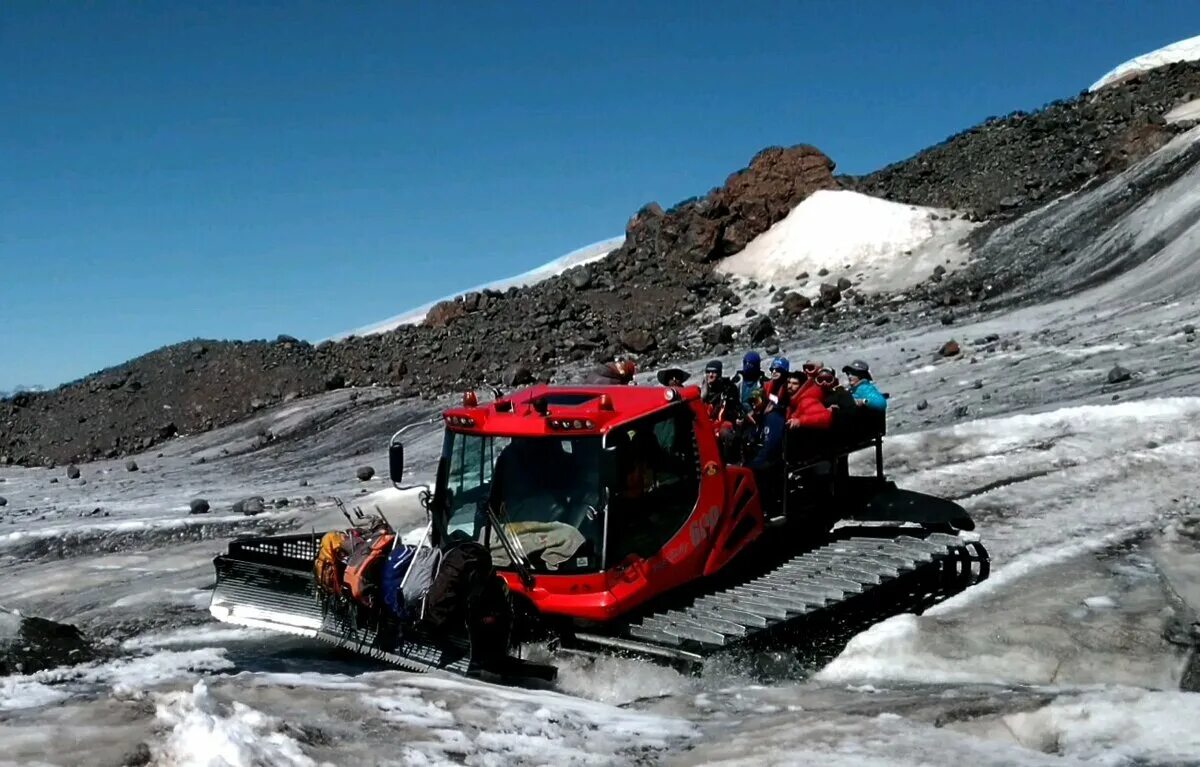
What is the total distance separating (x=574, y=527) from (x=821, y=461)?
2.80 metres

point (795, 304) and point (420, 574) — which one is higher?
point (795, 304)

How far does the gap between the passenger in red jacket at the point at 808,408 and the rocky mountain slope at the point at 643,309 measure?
15.6 metres

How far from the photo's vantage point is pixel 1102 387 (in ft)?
47.7

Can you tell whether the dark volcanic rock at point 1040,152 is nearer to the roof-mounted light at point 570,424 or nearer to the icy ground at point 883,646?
the icy ground at point 883,646

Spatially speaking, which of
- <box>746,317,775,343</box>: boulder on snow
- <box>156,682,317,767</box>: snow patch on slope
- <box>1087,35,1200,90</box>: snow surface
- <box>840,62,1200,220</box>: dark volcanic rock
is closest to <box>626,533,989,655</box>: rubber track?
<box>156,682,317,767</box>: snow patch on slope

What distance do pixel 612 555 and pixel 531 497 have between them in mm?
684

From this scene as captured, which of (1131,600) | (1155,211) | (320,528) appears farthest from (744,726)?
(1155,211)

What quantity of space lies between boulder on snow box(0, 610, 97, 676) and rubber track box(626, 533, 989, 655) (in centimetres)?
354

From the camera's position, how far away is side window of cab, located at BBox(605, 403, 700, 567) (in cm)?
729

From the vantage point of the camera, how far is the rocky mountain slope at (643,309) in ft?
93.2

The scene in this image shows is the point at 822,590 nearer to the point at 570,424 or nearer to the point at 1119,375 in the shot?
the point at 570,424

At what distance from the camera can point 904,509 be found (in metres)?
9.93

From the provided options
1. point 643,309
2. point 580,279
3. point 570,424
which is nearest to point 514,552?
point 570,424

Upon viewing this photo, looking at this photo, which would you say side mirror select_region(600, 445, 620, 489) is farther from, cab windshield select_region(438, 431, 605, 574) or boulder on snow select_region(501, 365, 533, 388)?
boulder on snow select_region(501, 365, 533, 388)
